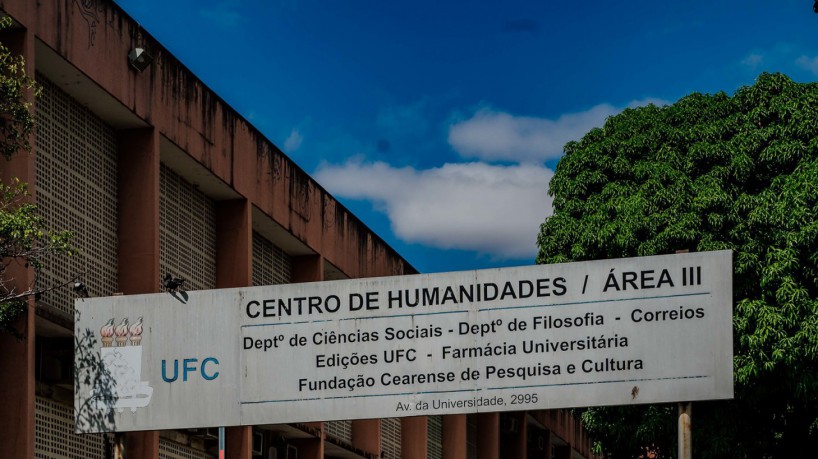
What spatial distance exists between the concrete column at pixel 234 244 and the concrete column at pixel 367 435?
698 centimetres

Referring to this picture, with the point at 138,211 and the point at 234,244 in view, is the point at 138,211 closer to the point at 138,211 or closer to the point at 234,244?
the point at 138,211

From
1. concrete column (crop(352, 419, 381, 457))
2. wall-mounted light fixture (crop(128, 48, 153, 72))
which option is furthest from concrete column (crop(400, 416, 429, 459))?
wall-mounted light fixture (crop(128, 48, 153, 72))

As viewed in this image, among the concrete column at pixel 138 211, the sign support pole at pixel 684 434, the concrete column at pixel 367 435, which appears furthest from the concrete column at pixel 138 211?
the concrete column at pixel 367 435

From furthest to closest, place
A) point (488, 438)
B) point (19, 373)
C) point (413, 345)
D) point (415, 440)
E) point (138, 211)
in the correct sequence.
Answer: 1. point (488, 438)
2. point (415, 440)
3. point (138, 211)
4. point (19, 373)
5. point (413, 345)

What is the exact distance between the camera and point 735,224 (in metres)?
26.0

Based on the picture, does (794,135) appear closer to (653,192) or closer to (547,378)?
(653,192)

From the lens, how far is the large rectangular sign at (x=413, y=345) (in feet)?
48.0

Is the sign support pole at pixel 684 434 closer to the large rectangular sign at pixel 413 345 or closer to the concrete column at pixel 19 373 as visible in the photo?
the large rectangular sign at pixel 413 345

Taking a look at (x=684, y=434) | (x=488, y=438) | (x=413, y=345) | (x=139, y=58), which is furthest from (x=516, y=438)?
(x=684, y=434)

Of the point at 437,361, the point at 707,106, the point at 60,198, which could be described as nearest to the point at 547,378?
the point at 437,361

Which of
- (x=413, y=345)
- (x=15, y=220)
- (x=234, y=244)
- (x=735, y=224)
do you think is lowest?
(x=413, y=345)

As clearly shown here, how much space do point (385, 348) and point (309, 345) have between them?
833 millimetres

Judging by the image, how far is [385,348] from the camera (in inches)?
598

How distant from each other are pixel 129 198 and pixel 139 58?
6.36 ft
